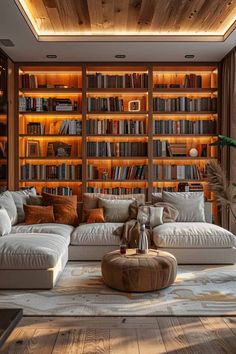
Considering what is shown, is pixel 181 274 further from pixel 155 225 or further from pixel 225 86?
pixel 225 86

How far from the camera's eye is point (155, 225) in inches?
225

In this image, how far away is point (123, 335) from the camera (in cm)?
309

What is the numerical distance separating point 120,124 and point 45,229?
10.1 ft

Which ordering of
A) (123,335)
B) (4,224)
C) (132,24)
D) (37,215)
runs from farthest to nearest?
(132,24) < (37,215) < (4,224) < (123,335)

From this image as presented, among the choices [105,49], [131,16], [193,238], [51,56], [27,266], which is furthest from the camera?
[51,56]

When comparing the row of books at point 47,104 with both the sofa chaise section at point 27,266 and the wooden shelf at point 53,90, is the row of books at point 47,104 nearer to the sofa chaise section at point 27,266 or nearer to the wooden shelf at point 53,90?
the wooden shelf at point 53,90

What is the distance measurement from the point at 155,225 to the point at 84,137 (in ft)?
8.58

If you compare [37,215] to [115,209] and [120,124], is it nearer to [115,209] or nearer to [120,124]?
[115,209]

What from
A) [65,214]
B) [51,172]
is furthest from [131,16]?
[51,172]

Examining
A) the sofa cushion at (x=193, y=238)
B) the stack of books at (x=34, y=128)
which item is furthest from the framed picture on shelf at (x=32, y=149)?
the sofa cushion at (x=193, y=238)

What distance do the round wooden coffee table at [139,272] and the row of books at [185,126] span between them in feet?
12.8

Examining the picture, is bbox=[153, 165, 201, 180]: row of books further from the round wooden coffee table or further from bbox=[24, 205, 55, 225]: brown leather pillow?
the round wooden coffee table

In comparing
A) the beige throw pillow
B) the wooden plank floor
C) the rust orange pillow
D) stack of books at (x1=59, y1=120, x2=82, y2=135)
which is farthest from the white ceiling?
the wooden plank floor

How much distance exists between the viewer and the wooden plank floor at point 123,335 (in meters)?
2.86
